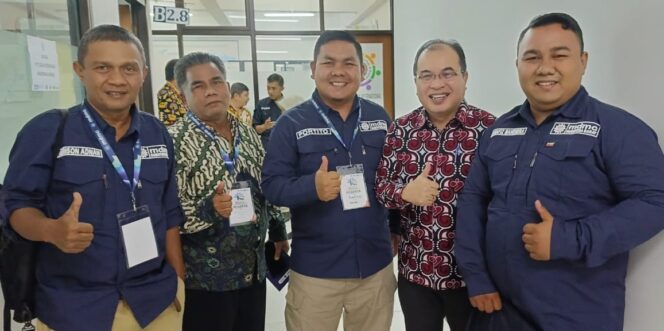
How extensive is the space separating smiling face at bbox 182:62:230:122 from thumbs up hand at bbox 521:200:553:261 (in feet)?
4.35

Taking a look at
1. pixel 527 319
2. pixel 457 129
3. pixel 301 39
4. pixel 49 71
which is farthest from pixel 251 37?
pixel 527 319

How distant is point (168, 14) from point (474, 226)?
3518 mm

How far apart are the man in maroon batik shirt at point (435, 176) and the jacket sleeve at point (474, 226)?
0.11 m

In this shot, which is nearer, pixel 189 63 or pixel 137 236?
pixel 137 236

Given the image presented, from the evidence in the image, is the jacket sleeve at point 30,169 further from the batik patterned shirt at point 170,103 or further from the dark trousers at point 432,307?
the batik patterned shirt at point 170,103

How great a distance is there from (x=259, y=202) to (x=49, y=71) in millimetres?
1359

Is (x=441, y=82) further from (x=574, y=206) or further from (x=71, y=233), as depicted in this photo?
(x=71, y=233)

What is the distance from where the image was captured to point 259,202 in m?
2.01

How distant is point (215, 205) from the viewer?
5.77ft

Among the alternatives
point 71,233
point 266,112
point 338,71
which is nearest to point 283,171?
point 338,71

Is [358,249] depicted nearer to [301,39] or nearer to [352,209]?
[352,209]

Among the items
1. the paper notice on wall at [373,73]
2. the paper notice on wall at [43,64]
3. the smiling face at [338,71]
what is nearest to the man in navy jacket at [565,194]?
the smiling face at [338,71]

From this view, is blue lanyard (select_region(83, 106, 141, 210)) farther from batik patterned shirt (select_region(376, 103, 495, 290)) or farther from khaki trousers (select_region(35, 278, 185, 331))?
batik patterned shirt (select_region(376, 103, 495, 290))

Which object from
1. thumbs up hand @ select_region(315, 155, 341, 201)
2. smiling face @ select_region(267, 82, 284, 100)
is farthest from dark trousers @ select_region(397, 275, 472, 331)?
smiling face @ select_region(267, 82, 284, 100)
